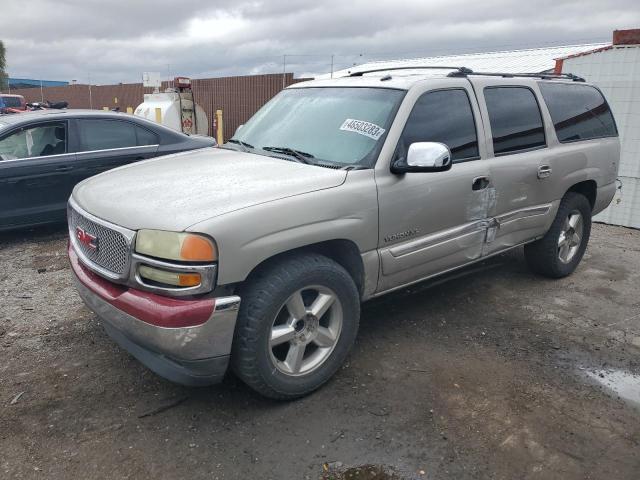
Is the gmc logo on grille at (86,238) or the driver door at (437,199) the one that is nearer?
the gmc logo on grille at (86,238)

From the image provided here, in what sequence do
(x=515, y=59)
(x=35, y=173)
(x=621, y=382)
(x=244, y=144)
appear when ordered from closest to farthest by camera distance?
(x=621, y=382)
(x=244, y=144)
(x=35, y=173)
(x=515, y=59)

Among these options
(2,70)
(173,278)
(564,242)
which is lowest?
(564,242)

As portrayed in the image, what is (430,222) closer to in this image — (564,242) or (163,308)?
(163,308)

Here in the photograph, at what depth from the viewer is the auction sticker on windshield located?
11.0ft

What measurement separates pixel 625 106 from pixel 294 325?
7541 millimetres

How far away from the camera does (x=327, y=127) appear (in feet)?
11.7

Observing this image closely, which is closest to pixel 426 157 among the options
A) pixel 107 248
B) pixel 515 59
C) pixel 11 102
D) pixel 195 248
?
pixel 195 248

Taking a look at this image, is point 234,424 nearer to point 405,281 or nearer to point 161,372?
point 161,372

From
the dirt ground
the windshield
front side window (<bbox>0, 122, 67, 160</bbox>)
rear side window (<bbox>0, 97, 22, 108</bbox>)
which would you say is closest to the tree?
rear side window (<bbox>0, 97, 22, 108</bbox>)

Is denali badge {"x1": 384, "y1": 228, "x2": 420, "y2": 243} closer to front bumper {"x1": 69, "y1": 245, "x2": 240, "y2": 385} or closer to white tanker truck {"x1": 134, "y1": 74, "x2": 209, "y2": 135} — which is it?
front bumper {"x1": 69, "y1": 245, "x2": 240, "y2": 385}

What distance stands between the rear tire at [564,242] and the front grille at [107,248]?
3.74m

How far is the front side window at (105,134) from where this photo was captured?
246 inches

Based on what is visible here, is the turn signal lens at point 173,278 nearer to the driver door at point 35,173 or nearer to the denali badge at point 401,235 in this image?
the denali badge at point 401,235

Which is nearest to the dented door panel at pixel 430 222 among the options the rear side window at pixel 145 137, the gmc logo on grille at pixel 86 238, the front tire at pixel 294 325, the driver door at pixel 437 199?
the driver door at pixel 437 199
